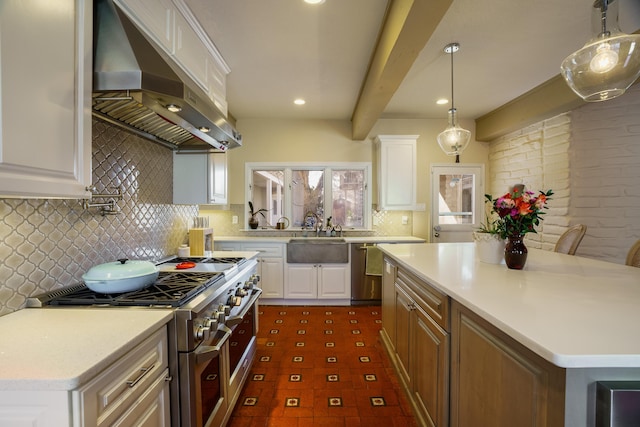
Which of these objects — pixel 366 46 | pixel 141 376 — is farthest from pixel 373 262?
pixel 141 376

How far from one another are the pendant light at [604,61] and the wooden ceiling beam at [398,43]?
72cm

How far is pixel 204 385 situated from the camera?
1.30 meters

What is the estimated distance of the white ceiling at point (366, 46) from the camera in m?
1.93

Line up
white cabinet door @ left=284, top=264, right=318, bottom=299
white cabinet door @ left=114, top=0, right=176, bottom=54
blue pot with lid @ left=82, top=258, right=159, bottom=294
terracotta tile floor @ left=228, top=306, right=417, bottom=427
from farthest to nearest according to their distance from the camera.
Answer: white cabinet door @ left=284, top=264, right=318, bottom=299
terracotta tile floor @ left=228, top=306, right=417, bottom=427
white cabinet door @ left=114, top=0, right=176, bottom=54
blue pot with lid @ left=82, top=258, right=159, bottom=294

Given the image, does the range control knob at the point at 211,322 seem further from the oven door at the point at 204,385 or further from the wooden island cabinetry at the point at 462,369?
the wooden island cabinetry at the point at 462,369

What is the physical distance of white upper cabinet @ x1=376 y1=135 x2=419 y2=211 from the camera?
399cm

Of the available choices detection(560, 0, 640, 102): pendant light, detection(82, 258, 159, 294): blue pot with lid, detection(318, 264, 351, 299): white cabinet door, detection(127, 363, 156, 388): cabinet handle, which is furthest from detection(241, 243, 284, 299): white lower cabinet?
detection(560, 0, 640, 102): pendant light

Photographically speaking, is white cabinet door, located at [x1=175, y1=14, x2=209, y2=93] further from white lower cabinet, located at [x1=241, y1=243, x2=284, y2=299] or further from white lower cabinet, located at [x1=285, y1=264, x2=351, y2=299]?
white lower cabinet, located at [x1=285, y1=264, x2=351, y2=299]

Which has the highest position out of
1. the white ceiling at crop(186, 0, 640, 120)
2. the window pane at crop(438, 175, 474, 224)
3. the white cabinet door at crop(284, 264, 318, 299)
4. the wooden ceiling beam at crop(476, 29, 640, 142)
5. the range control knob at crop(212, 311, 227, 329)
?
the white ceiling at crop(186, 0, 640, 120)

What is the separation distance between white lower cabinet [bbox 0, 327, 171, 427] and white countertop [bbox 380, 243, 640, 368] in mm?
1157

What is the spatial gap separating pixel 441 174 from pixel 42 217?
437cm

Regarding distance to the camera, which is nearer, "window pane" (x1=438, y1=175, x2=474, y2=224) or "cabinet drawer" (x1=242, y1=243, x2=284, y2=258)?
"cabinet drawer" (x1=242, y1=243, x2=284, y2=258)

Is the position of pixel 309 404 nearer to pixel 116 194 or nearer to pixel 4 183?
pixel 116 194

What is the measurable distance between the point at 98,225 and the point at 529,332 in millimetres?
1944
